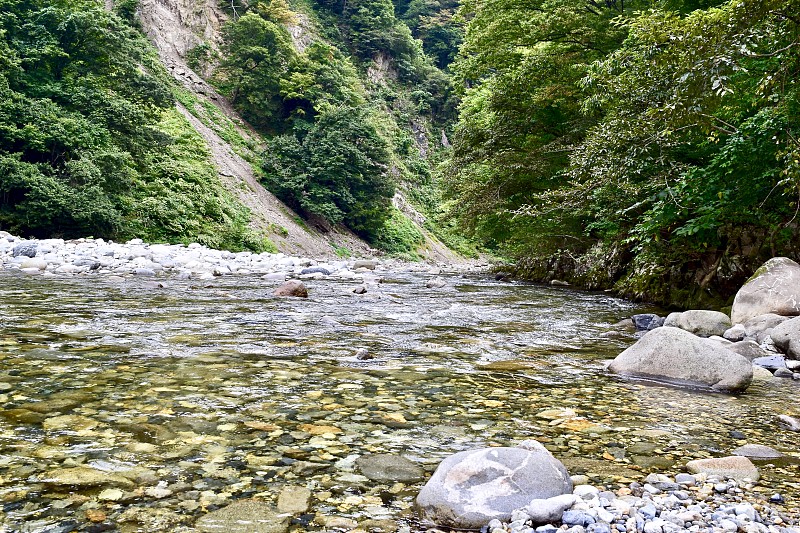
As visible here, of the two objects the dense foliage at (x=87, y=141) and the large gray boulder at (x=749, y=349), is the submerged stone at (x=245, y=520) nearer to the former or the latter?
the large gray boulder at (x=749, y=349)

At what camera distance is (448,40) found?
205ft

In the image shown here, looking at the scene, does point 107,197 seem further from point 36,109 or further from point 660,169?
point 660,169

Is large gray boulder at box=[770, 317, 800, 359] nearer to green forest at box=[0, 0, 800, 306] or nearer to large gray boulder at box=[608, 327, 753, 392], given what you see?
large gray boulder at box=[608, 327, 753, 392]

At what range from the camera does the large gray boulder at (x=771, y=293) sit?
21.5 feet

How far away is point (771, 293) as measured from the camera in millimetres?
6727

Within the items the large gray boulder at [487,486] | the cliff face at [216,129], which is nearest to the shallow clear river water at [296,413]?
the large gray boulder at [487,486]

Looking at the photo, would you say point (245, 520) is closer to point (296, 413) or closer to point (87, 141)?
point (296, 413)

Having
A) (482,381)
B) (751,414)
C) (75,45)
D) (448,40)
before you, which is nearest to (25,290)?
(482,381)

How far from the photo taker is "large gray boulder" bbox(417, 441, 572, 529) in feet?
6.72

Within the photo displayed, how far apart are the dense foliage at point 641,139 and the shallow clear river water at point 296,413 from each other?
317 centimetres

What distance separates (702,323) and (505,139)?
10.4 meters

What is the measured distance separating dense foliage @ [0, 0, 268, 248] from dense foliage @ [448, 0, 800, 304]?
1133 cm

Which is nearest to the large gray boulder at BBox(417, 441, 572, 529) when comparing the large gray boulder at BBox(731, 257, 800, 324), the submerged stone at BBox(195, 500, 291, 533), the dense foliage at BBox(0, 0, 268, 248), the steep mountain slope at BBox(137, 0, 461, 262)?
the submerged stone at BBox(195, 500, 291, 533)

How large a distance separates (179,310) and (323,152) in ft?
82.6
